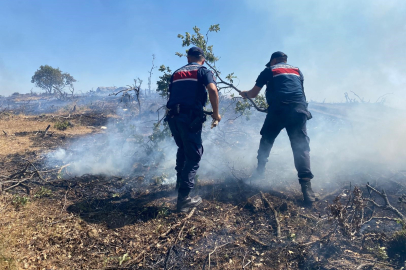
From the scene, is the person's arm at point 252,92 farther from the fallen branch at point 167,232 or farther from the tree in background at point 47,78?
the tree in background at point 47,78

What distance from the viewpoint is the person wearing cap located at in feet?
10.3

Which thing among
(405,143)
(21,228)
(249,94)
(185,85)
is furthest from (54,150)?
(405,143)

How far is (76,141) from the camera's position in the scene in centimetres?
670

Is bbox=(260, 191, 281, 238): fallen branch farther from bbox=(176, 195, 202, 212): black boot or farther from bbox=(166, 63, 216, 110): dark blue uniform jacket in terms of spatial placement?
bbox=(166, 63, 216, 110): dark blue uniform jacket

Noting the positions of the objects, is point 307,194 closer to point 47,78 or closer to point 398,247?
point 398,247

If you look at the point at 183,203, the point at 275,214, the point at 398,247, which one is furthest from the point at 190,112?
the point at 398,247

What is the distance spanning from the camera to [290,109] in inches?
126

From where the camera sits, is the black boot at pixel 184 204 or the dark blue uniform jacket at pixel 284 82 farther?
the dark blue uniform jacket at pixel 284 82

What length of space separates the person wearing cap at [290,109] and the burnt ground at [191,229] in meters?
0.44

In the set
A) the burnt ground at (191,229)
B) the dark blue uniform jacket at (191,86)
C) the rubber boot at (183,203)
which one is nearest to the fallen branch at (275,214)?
the burnt ground at (191,229)

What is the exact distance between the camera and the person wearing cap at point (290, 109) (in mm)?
3139

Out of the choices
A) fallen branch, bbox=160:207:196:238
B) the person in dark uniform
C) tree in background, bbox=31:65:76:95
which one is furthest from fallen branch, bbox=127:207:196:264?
tree in background, bbox=31:65:76:95

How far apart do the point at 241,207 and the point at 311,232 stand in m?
0.88

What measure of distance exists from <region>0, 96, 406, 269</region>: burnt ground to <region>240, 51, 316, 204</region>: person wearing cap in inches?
17.5
